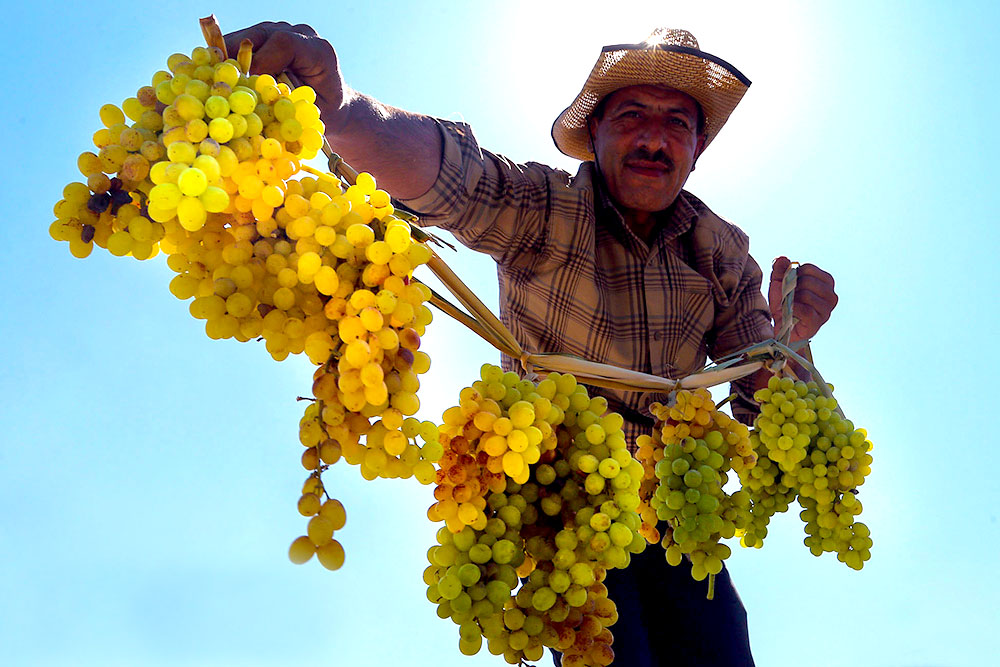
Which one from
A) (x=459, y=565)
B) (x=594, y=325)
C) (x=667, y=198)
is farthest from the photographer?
(x=667, y=198)

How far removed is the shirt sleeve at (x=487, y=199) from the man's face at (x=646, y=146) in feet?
0.49

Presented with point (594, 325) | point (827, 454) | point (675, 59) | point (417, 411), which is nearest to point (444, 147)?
point (594, 325)

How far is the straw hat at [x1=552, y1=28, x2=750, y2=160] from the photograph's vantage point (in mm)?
1621

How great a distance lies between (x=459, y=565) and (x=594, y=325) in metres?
0.84

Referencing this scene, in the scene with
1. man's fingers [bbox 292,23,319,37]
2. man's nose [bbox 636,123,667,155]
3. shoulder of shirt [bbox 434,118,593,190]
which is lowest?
man's fingers [bbox 292,23,319,37]

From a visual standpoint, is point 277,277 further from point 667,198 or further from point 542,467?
point 667,198

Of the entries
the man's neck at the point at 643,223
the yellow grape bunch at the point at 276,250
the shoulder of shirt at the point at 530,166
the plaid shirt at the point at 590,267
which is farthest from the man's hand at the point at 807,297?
the yellow grape bunch at the point at 276,250

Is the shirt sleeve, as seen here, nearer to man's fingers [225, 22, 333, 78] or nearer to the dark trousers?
man's fingers [225, 22, 333, 78]

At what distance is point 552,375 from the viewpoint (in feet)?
3.03

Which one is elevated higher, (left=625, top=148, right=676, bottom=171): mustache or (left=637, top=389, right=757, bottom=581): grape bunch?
(left=625, top=148, right=676, bottom=171): mustache

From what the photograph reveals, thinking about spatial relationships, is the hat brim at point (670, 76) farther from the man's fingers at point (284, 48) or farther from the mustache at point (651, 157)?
the man's fingers at point (284, 48)

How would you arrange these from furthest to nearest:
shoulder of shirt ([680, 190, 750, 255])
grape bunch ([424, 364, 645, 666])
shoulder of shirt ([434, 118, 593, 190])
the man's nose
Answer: shoulder of shirt ([680, 190, 750, 255]) → the man's nose → shoulder of shirt ([434, 118, 593, 190]) → grape bunch ([424, 364, 645, 666])

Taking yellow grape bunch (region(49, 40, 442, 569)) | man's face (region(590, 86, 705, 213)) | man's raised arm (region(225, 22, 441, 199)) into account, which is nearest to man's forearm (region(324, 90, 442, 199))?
man's raised arm (region(225, 22, 441, 199))

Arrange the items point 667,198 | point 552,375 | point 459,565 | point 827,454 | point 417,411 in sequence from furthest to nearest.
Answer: point 667,198 < point 827,454 < point 552,375 < point 459,565 < point 417,411
